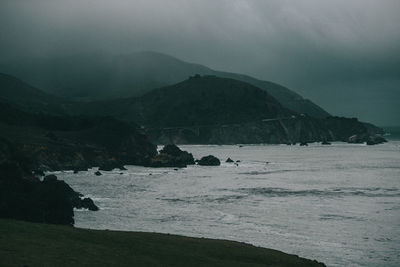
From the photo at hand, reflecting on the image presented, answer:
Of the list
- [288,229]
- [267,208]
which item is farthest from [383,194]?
[288,229]

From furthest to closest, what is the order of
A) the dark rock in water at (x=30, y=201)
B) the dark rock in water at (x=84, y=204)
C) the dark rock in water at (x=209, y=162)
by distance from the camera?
1. the dark rock in water at (x=209, y=162)
2. the dark rock in water at (x=84, y=204)
3. the dark rock in water at (x=30, y=201)

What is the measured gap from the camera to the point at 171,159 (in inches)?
6491

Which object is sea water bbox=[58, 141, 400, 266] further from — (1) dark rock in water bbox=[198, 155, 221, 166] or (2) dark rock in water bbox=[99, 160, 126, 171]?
(1) dark rock in water bbox=[198, 155, 221, 166]

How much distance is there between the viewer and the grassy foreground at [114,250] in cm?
3388

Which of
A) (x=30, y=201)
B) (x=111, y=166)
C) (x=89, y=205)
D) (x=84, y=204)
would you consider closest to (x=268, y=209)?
(x=89, y=205)

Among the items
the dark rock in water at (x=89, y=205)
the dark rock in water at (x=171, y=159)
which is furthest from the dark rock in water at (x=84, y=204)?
the dark rock in water at (x=171, y=159)

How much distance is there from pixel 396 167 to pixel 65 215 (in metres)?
117

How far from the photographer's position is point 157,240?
4500 centimetres

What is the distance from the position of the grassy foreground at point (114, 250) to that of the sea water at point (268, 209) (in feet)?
30.2

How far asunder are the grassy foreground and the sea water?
9195mm

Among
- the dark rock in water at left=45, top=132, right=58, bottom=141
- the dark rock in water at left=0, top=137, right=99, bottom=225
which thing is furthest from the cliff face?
the dark rock in water at left=0, top=137, right=99, bottom=225

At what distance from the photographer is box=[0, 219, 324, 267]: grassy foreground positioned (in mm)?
33875

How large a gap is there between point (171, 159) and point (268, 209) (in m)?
88.6

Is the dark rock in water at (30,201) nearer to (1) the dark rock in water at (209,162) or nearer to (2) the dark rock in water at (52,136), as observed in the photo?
(2) the dark rock in water at (52,136)
